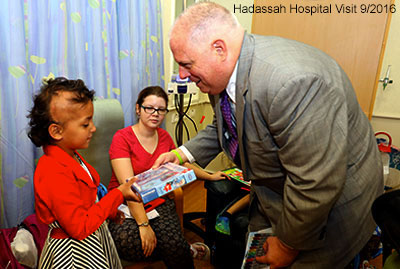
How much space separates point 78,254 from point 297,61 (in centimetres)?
100

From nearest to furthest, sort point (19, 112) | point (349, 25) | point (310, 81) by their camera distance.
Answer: point (310, 81), point (19, 112), point (349, 25)

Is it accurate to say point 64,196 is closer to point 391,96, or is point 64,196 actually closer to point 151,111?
point 151,111

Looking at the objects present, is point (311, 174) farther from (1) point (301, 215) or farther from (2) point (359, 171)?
(2) point (359, 171)

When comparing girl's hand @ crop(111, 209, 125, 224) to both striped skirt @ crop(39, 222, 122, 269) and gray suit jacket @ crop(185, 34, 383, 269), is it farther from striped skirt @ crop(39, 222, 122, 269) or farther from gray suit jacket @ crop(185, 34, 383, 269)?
gray suit jacket @ crop(185, 34, 383, 269)

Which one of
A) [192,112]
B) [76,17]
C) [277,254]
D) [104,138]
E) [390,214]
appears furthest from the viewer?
[192,112]

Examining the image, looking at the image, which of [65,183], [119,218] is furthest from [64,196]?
[119,218]

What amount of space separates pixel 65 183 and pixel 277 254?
793 mm

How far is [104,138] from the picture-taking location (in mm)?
1683

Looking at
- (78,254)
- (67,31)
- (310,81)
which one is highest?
(67,31)

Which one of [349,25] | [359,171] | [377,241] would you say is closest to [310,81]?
[359,171]

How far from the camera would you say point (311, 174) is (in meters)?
0.77

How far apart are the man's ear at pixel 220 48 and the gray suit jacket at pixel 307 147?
0.05 metres

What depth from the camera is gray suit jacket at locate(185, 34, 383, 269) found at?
2.48 ft

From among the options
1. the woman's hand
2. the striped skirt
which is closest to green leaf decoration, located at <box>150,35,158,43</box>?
the woman's hand
